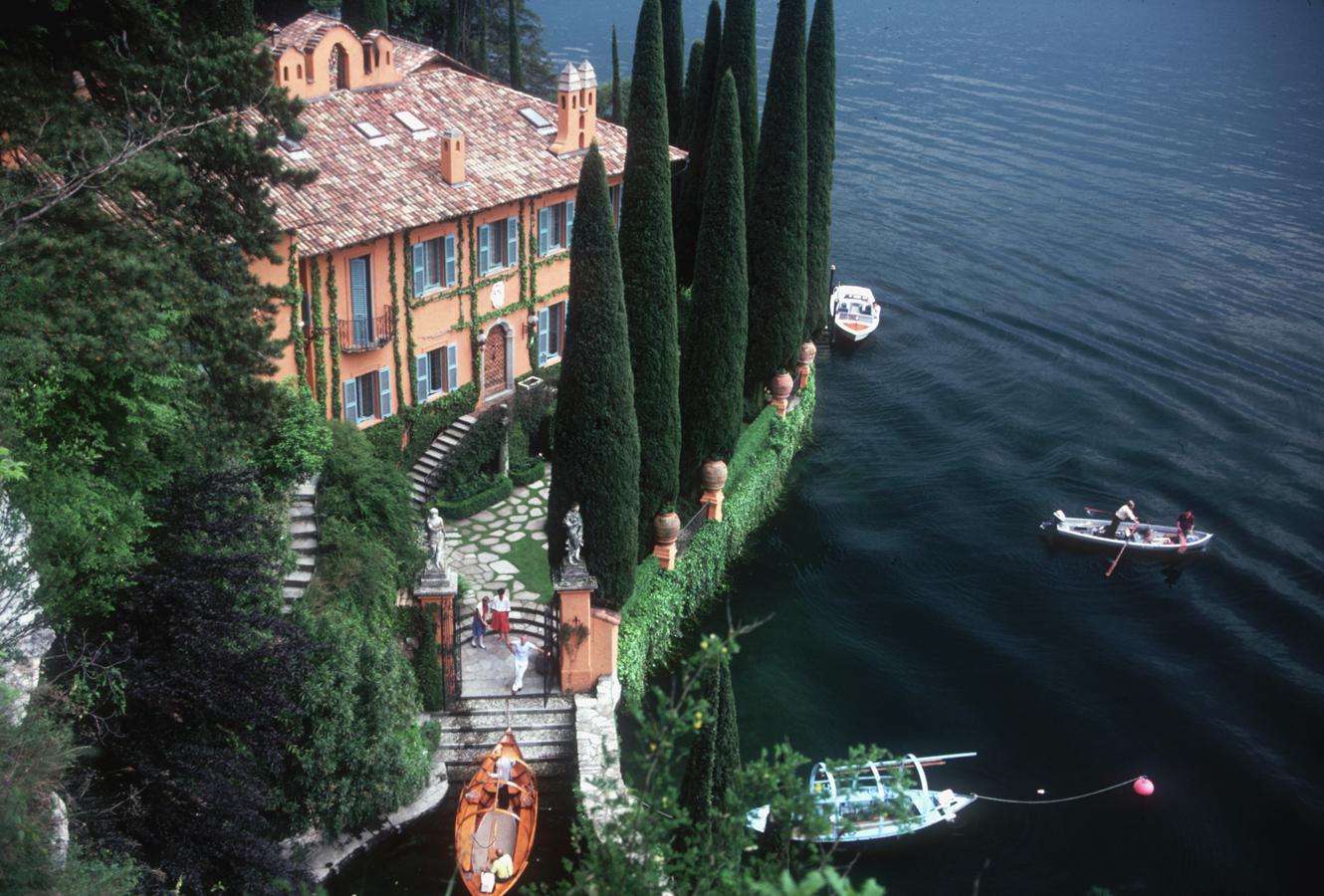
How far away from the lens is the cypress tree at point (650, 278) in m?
27.4

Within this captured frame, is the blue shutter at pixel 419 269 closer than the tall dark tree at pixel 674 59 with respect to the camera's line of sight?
Yes

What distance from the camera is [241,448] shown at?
23.1 metres

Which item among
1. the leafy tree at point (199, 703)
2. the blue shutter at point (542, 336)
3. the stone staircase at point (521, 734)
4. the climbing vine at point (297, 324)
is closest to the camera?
the leafy tree at point (199, 703)

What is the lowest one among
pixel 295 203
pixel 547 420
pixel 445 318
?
pixel 547 420

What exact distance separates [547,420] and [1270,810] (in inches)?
816

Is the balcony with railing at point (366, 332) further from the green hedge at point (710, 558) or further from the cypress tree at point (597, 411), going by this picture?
the green hedge at point (710, 558)

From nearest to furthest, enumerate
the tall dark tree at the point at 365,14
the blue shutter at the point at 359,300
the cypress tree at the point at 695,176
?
the blue shutter at the point at 359,300 → the cypress tree at the point at 695,176 → the tall dark tree at the point at 365,14

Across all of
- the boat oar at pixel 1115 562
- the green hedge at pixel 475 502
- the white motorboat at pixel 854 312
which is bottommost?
the boat oar at pixel 1115 562

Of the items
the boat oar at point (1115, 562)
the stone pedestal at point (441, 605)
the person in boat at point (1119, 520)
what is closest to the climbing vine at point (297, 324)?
the stone pedestal at point (441, 605)

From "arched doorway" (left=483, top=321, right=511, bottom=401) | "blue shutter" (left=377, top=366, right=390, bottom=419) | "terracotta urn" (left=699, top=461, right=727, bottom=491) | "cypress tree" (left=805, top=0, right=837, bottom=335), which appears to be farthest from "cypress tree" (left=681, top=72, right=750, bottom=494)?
"blue shutter" (left=377, top=366, right=390, bottom=419)

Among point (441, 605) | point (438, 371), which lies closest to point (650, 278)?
point (441, 605)

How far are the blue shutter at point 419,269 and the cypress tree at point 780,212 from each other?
9.35 metres

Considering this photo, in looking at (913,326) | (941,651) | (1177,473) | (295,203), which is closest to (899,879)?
(941,651)

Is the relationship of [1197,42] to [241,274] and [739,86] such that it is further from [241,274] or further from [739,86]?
[241,274]
